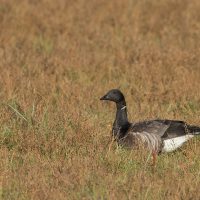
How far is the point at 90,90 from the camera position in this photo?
41.5 ft

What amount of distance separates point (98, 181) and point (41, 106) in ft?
11.2

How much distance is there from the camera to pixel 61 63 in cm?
1387

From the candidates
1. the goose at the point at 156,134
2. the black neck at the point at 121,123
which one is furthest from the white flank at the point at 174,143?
the black neck at the point at 121,123

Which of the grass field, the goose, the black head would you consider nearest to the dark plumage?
the goose

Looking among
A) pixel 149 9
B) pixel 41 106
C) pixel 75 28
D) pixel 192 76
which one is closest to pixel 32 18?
pixel 75 28

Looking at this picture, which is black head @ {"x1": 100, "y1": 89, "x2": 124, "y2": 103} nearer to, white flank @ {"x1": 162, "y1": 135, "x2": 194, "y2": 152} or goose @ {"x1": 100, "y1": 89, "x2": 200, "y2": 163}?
goose @ {"x1": 100, "y1": 89, "x2": 200, "y2": 163}

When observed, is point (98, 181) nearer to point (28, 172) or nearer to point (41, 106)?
point (28, 172)

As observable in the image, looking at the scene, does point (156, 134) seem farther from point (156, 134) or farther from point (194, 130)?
point (194, 130)

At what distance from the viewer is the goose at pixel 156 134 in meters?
9.62

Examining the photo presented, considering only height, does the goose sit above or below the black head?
below

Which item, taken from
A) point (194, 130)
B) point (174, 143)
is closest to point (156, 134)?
point (174, 143)

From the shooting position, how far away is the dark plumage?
9617 millimetres

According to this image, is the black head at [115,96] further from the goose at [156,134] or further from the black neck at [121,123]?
the goose at [156,134]

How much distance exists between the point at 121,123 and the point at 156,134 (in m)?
0.61
